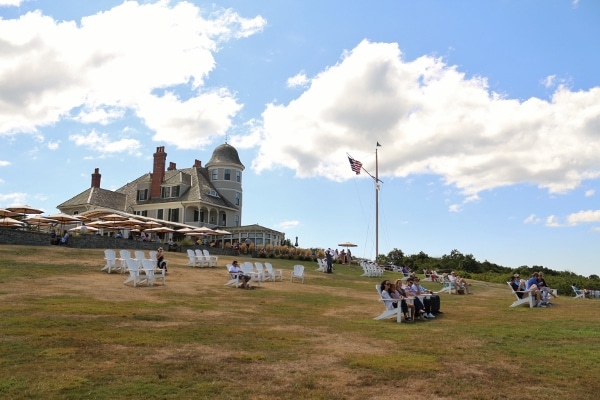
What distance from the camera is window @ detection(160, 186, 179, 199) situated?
5706 cm

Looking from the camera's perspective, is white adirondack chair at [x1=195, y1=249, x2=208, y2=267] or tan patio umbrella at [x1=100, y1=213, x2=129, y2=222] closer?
white adirondack chair at [x1=195, y1=249, x2=208, y2=267]

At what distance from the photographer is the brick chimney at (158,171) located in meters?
58.2

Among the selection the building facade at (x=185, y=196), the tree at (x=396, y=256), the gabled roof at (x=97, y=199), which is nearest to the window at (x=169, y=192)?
the building facade at (x=185, y=196)

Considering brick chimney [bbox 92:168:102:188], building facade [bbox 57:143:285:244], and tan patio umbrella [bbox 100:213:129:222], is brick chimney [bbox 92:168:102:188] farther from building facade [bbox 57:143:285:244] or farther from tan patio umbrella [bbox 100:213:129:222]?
tan patio umbrella [bbox 100:213:129:222]

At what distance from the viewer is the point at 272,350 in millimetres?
8812

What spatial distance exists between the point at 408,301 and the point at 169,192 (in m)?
47.3

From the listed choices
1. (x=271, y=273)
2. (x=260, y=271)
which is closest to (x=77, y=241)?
(x=271, y=273)

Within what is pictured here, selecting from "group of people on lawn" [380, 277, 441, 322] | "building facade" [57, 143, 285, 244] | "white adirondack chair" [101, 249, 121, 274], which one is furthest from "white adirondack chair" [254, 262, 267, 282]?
"building facade" [57, 143, 285, 244]

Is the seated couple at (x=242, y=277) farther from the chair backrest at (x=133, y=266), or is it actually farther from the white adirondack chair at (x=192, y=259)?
the white adirondack chair at (x=192, y=259)

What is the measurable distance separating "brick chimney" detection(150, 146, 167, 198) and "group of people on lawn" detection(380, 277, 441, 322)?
156 ft

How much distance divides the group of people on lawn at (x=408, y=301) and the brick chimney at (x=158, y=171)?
47449 mm

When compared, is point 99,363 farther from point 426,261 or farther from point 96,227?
point 426,261

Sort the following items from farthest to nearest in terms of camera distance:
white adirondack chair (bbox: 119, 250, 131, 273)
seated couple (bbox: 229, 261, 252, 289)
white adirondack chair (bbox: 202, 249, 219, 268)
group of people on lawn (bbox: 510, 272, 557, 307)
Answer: white adirondack chair (bbox: 202, 249, 219, 268) < white adirondack chair (bbox: 119, 250, 131, 273) < seated couple (bbox: 229, 261, 252, 289) < group of people on lawn (bbox: 510, 272, 557, 307)

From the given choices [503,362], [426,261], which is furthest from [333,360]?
[426,261]
